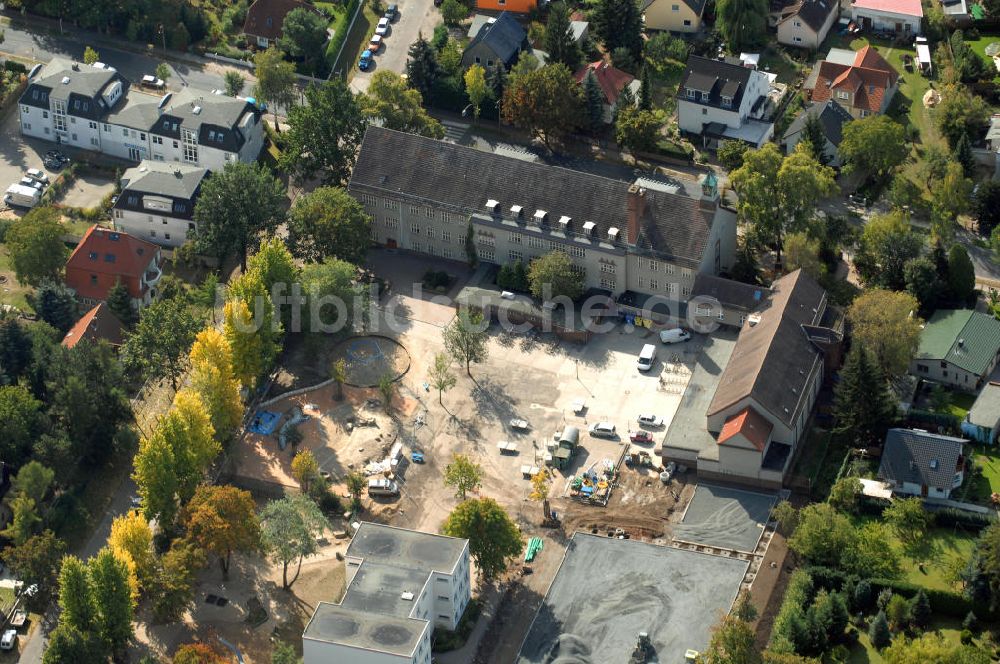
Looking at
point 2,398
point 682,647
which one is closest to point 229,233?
point 2,398

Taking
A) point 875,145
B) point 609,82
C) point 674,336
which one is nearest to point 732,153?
point 875,145

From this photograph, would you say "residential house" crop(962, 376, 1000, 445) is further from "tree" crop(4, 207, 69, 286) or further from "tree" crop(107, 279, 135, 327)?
"tree" crop(4, 207, 69, 286)

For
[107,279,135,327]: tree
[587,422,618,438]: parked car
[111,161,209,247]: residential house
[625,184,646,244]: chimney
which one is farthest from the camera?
[111,161,209,247]: residential house

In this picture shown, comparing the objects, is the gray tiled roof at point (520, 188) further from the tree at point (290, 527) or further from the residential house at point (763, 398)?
the tree at point (290, 527)

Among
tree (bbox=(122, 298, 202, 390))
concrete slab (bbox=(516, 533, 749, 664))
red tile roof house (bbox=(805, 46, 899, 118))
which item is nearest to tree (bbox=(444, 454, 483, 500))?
concrete slab (bbox=(516, 533, 749, 664))

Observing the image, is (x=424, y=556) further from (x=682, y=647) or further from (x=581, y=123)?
(x=581, y=123)

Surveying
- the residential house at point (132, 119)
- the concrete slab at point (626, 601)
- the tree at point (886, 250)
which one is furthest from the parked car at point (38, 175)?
the tree at point (886, 250)
